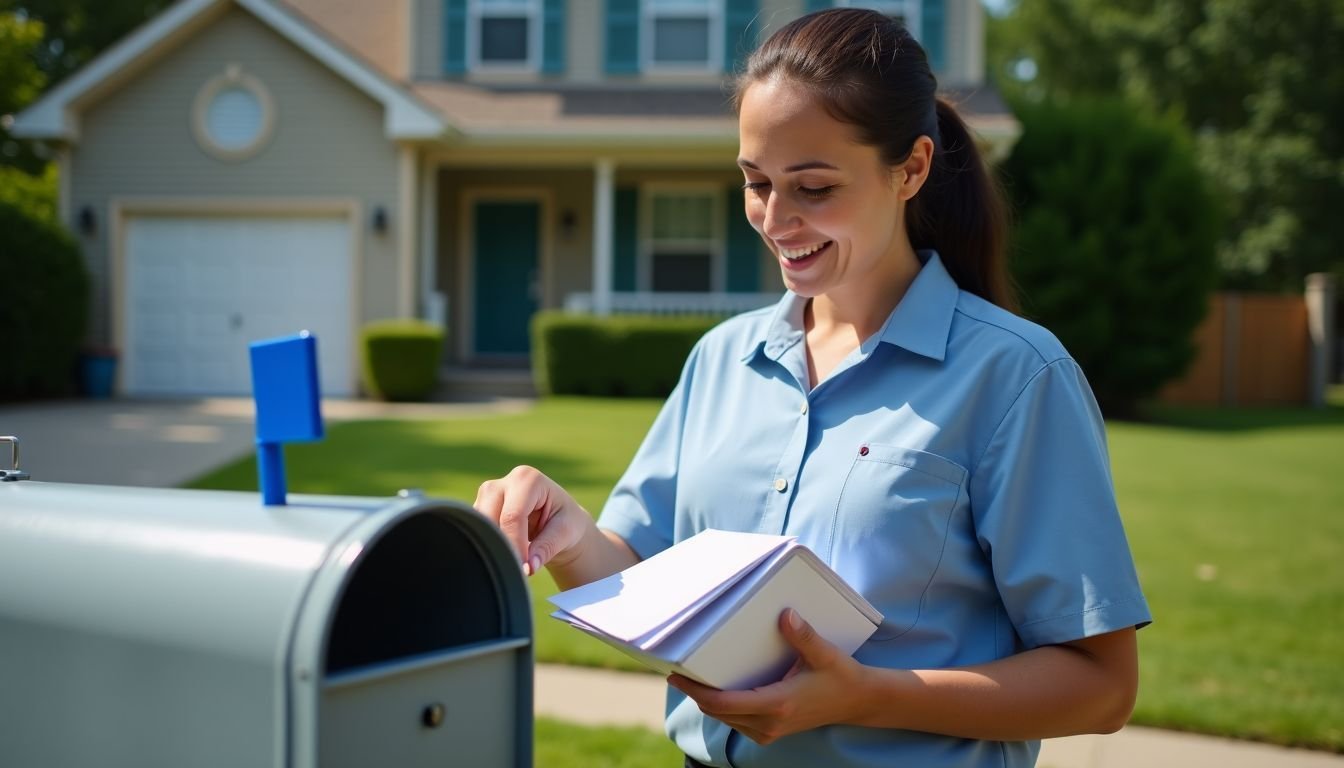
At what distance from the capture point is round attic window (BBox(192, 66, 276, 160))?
14.0m

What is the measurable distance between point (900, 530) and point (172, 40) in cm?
1449

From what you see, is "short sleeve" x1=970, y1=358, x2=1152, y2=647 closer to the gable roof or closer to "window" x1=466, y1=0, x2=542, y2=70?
the gable roof

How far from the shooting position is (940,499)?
59.3 inches

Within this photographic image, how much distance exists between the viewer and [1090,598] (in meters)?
1.46

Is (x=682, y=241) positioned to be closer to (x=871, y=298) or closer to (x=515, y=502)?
(x=871, y=298)

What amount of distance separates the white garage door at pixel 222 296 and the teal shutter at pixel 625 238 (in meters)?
3.82

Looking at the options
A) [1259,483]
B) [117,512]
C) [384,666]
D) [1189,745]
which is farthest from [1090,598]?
[1259,483]

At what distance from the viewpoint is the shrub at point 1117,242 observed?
48.2 ft

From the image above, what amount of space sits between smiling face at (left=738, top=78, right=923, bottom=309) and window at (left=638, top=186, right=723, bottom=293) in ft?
47.1

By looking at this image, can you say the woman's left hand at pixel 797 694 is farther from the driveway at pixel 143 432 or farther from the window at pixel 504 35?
the window at pixel 504 35

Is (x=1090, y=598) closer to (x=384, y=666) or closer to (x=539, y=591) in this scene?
(x=384, y=666)

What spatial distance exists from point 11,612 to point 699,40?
599 inches

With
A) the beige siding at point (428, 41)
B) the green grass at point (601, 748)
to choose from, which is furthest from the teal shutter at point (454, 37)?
the green grass at point (601, 748)

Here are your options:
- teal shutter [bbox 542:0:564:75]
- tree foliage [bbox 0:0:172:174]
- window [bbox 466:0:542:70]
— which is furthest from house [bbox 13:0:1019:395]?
tree foliage [bbox 0:0:172:174]
